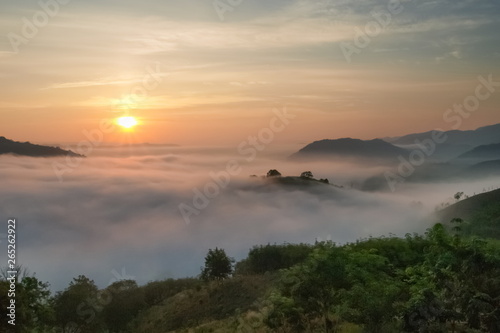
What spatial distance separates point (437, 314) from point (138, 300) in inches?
2375

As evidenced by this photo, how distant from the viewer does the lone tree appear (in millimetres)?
81125

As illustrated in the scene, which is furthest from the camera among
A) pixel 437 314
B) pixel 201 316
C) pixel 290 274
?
pixel 201 316

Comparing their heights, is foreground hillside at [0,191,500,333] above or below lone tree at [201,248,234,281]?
below

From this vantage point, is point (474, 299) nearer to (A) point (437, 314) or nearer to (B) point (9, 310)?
(A) point (437, 314)

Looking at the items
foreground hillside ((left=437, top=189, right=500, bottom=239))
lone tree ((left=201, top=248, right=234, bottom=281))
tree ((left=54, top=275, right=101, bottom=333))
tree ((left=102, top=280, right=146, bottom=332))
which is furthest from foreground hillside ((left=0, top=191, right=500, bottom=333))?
foreground hillside ((left=437, top=189, right=500, bottom=239))

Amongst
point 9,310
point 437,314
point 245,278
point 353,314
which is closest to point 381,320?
point 353,314

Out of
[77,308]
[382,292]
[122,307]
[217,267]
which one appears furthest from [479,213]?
[382,292]

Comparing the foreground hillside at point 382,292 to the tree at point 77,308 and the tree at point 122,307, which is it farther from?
the tree at point 122,307

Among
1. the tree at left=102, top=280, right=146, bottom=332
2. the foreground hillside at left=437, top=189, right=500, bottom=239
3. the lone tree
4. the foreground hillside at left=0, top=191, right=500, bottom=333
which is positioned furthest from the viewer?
the foreground hillside at left=437, top=189, right=500, bottom=239

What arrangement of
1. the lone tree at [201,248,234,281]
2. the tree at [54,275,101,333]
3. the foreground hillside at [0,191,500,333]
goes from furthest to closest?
the lone tree at [201,248,234,281]
the tree at [54,275,101,333]
the foreground hillside at [0,191,500,333]

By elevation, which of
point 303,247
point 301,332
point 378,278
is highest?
point 303,247

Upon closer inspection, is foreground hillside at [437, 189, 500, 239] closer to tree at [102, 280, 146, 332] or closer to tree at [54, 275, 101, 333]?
tree at [102, 280, 146, 332]

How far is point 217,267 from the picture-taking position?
81.2 m

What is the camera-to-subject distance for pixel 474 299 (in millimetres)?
24781
